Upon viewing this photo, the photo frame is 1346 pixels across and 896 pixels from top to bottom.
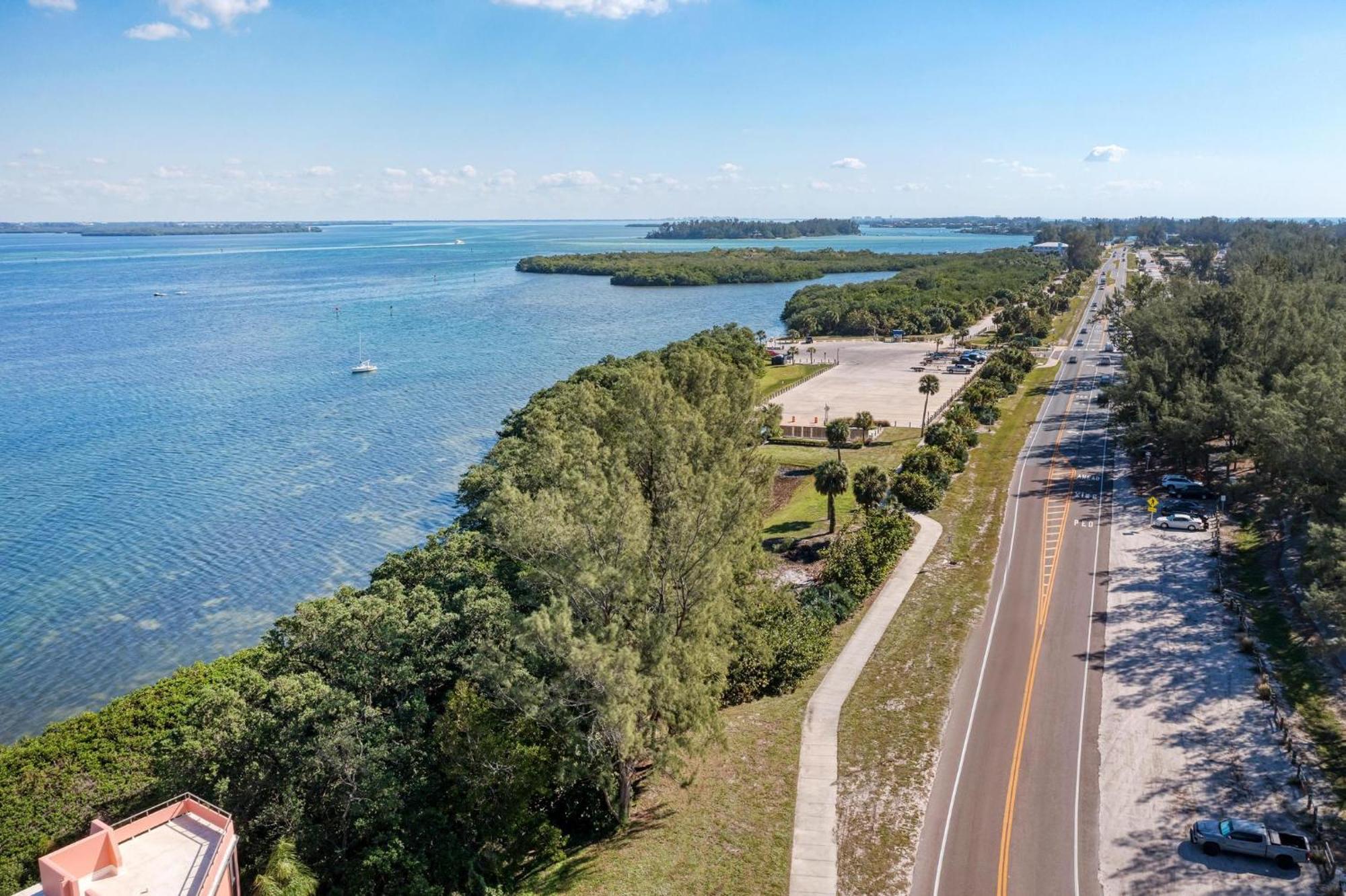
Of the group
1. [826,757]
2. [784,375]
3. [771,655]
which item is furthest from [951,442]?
[784,375]

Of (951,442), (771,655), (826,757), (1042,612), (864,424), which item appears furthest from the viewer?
(864,424)

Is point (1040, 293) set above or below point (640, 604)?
above

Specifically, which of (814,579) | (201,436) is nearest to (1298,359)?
(814,579)

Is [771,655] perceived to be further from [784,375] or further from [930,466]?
[784,375]

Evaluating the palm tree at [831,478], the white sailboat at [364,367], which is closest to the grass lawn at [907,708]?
the palm tree at [831,478]

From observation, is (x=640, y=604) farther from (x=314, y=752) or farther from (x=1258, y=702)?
(x=1258, y=702)

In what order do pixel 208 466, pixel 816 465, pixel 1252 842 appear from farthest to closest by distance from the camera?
pixel 208 466, pixel 816 465, pixel 1252 842

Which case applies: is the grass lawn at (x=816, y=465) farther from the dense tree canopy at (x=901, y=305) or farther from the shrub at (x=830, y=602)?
the dense tree canopy at (x=901, y=305)
